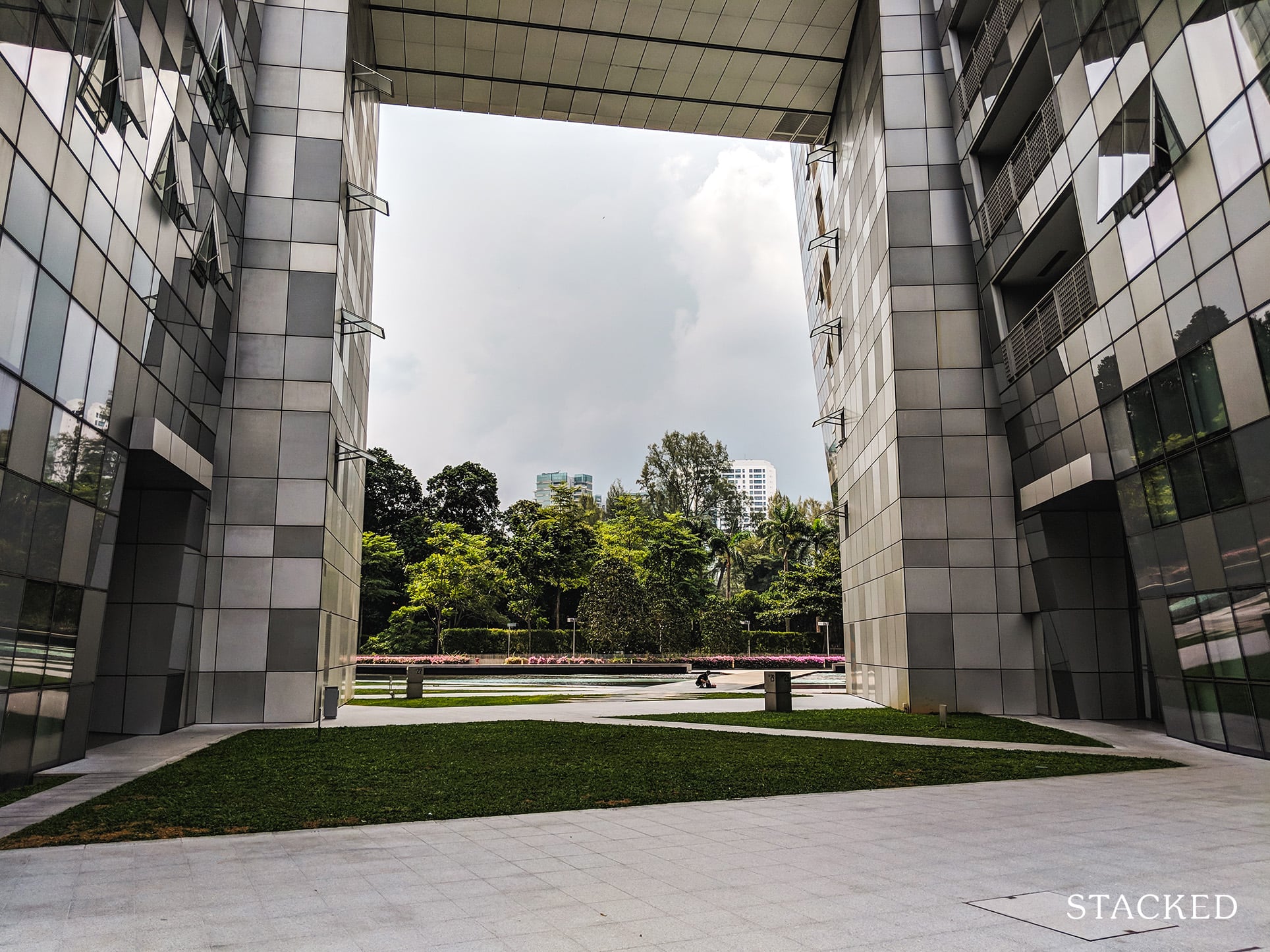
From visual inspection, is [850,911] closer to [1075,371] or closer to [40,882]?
[40,882]

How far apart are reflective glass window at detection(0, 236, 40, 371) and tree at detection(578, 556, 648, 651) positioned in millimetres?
43925

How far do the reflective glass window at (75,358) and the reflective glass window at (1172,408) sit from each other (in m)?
18.5

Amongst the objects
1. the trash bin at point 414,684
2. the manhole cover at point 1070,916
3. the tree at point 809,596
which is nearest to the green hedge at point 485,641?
the tree at point 809,596

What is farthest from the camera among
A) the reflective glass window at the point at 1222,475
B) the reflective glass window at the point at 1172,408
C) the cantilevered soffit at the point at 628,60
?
the cantilevered soffit at the point at 628,60

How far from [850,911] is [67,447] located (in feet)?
43.6

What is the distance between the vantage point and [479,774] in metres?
13.0

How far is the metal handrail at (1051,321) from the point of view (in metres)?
18.9

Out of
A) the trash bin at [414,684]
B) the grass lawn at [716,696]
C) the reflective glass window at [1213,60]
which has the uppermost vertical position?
the reflective glass window at [1213,60]

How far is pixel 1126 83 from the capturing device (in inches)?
644

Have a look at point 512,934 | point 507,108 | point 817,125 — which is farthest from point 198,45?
point 817,125

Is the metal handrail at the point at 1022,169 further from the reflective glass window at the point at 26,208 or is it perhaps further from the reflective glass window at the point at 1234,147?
the reflective glass window at the point at 26,208

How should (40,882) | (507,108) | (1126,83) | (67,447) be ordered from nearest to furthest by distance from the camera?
(40,882) < (67,447) < (1126,83) < (507,108)

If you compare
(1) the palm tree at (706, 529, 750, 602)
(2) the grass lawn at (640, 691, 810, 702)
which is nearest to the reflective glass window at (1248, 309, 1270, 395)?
(2) the grass lawn at (640, 691, 810, 702)

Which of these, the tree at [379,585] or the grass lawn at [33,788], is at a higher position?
the tree at [379,585]
